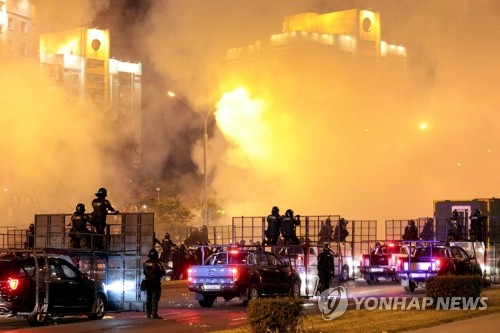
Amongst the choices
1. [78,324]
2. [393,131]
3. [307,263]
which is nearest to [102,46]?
[393,131]

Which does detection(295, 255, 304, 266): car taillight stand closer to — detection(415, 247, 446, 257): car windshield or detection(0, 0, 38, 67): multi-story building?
detection(415, 247, 446, 257): car windshield

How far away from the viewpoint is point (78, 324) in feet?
61.3

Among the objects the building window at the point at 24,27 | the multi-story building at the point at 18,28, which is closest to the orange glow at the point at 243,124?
the multi-story building at the point at 18,28

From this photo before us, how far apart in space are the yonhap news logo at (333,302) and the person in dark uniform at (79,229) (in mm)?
5301

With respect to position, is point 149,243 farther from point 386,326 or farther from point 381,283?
point 381,283

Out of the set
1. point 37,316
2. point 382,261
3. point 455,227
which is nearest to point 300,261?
point 382,261

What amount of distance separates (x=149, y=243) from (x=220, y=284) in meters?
1.99

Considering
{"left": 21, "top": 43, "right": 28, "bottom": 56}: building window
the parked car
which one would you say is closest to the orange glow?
{"left": 21, "top": 43, "right": 28, "bottom": 56}: building window

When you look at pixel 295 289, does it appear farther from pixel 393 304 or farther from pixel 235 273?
pixel 393 304

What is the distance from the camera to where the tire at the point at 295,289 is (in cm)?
2371

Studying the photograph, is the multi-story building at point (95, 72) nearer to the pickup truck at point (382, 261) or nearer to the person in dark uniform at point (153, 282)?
the pickup truck at point (382, 261)

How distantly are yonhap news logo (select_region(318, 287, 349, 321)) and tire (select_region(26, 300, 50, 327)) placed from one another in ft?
17.2

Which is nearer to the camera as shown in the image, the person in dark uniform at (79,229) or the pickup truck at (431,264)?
the person in dark uniform at (79,229)

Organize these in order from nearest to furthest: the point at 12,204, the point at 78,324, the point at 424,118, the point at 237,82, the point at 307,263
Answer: the point at 78,324 → the point at 307,263 → the point at 12,204 → the point at 237,82 → the point at 424,118
